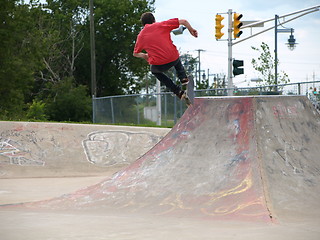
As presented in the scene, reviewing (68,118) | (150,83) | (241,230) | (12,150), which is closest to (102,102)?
(68,118)

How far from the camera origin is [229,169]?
22.1 feet

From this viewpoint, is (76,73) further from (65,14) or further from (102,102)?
(102,102)

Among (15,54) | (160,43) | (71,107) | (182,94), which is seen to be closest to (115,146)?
(182,94)

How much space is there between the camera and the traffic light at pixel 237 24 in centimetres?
2133

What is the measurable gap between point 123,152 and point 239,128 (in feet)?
21.6

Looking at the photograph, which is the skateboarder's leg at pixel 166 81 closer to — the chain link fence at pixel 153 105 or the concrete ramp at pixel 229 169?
the concrete ramp at pixel 229 169

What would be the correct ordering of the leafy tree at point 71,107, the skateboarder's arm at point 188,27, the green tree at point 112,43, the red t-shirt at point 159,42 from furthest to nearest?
the green tree at point 112,43, the leafy tree at point 71,107, the red t-shirt at point 159,42, the skateboarder's arm at point 188,27

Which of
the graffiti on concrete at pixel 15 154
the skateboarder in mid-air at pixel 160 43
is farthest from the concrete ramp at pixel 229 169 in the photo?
the graffiti on concrete at pixel 15 154

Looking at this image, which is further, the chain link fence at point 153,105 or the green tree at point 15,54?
the green tree at point 15,54

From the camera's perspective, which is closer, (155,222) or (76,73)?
(155,222)

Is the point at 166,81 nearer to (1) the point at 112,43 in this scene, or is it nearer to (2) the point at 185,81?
(2) the point at 185,81

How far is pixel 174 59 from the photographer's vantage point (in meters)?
7.27

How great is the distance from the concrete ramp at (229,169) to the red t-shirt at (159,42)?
1.04 meters

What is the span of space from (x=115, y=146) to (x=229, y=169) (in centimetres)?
701
